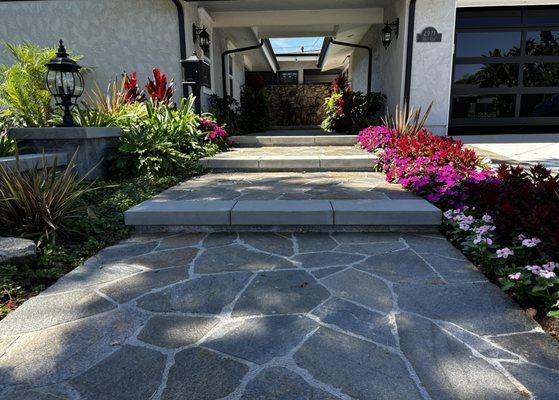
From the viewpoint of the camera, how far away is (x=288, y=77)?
19172mm

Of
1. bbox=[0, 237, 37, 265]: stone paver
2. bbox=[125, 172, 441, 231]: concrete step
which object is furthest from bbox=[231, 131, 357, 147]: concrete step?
bbox=[0, 237, 37, 265]: stone paver

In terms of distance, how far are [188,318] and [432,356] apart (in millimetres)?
1135

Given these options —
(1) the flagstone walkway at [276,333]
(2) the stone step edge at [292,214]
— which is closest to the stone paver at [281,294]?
(1) the flagstone walkway at [276,333]

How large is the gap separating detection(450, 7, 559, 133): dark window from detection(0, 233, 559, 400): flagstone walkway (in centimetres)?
741

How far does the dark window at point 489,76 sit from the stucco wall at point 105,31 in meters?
6.31

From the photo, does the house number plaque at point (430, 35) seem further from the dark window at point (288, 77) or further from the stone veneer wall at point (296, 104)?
the dark window at point (288, 77)

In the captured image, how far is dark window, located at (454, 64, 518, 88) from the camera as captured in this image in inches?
Answer: 339

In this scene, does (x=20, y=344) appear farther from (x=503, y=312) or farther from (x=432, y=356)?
(x=503, y=312)

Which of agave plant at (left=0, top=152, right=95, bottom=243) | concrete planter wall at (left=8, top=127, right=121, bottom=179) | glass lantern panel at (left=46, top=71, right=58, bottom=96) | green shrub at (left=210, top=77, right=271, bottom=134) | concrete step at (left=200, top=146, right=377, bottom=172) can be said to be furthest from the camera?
green shrub at (left=210, top=77, right=271, bottom=134)

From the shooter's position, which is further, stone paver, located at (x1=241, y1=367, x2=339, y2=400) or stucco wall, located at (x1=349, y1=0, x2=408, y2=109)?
stucco wall, located at (x1=349, y1=0, x2=408, y2=109)

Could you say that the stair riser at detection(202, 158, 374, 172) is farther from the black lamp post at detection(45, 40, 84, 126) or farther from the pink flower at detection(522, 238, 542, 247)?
the pink flower at detection(522, 238, 542, 247)

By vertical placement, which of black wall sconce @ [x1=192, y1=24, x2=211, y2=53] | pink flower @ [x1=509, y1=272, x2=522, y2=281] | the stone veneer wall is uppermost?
black wall sconce @ [x1=192, y1=24, x2=211, y2=53]

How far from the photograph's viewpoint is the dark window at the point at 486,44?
851 cm

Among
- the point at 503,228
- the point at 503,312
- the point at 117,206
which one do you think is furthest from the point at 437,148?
the point at 117,206
